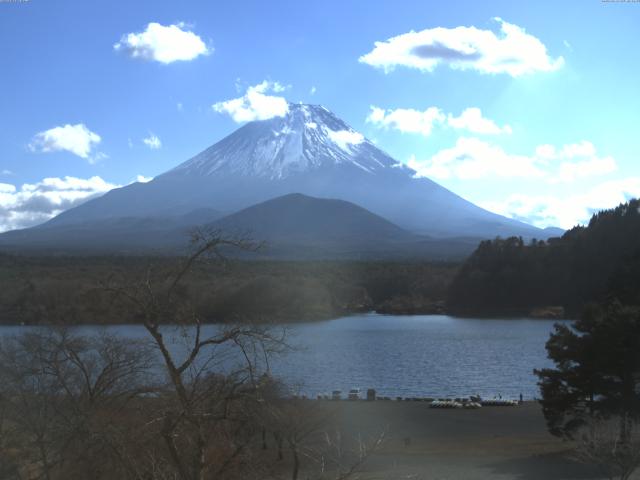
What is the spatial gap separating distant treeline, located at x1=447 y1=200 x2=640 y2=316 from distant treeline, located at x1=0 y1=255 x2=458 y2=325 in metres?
5.03

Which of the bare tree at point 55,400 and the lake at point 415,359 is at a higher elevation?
the bare tree at point 55,400

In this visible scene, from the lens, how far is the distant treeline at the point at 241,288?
15668mm

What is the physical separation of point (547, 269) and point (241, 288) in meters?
29.1

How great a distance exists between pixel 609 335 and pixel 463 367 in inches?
623

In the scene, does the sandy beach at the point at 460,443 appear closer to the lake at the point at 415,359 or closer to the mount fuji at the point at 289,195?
the lake at the point at 415,359

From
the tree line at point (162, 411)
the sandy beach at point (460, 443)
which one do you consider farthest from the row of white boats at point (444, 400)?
the tree line at point (162, 411)

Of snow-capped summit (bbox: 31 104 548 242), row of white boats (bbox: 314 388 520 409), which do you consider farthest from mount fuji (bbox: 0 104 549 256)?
row of white boats (bbox: 314 388 520 409)

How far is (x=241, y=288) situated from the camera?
36.8 meters

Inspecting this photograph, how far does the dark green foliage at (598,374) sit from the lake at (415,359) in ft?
18.5

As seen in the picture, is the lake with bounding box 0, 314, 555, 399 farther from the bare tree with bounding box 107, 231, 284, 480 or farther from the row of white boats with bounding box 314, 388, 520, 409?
the bare tree with bounding box 107, 231, 284, 480

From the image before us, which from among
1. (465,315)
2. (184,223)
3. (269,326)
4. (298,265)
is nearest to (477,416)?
(269,326)

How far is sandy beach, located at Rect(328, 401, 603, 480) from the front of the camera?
12344 mm

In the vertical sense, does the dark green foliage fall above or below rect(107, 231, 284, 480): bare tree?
below

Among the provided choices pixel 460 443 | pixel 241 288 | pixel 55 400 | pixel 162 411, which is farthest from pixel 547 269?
pixel 162 411
